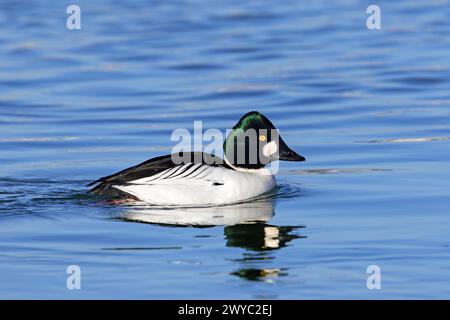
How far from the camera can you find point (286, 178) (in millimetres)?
14086

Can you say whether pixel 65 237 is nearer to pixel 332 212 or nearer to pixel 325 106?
pixel 332 212

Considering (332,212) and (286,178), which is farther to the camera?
(286,178)

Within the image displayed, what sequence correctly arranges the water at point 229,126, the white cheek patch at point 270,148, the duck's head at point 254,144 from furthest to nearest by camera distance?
the white cheek patch at point 270,148, the duck's head at point 254,144, the water at point 229,126

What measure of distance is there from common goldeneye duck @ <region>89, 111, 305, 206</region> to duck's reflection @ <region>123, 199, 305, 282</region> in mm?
142

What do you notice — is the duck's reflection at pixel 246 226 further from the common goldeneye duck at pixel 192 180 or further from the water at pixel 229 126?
the common goldeneye duck at pixel 192 180

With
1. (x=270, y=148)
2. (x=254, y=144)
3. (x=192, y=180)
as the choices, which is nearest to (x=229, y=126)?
(x=270, y=148)

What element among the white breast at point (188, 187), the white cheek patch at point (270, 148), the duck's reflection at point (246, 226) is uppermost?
the white cheek patch at point (270, 148)

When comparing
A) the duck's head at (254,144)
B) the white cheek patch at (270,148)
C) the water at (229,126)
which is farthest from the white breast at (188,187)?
the white cheek patch at (270,148)

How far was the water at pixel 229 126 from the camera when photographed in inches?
389

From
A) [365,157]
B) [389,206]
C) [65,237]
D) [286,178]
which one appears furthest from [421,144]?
[65,237]

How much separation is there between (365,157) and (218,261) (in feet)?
17.0

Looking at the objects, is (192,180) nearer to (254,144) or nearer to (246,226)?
(254,144)

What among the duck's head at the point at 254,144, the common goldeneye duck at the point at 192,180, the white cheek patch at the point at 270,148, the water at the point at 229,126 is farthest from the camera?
the white cheek patch at the point at 270,148

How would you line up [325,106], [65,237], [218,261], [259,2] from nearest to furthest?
1. [218,261]
2. [65,237]
3. [325,106]
4. [259,2]
